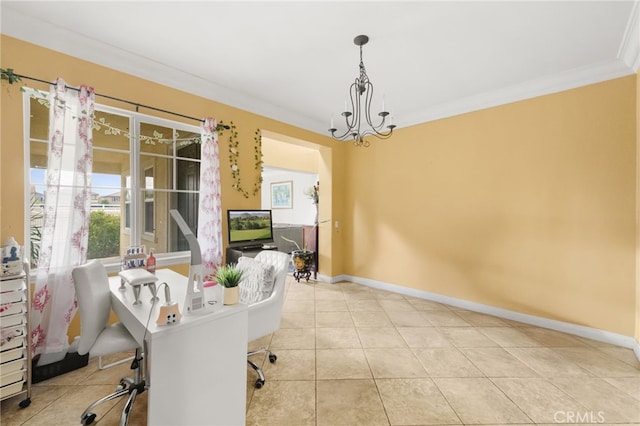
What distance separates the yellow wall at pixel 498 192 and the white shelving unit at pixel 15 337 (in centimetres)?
60

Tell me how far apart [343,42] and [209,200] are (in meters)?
2.19

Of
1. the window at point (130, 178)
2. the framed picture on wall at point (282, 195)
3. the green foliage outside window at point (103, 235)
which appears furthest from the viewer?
the framed picture on wall at point (282, 195)

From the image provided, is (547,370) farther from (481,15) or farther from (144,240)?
(144,240)

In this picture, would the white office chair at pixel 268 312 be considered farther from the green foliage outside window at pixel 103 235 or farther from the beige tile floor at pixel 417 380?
the green foliage outside window at pixel 103 235

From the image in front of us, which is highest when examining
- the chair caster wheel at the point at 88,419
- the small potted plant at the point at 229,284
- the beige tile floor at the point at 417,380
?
the small potted plant at the point at 229,284

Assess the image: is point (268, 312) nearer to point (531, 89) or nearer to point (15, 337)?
point (15, 337)

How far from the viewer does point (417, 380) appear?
2.05 m

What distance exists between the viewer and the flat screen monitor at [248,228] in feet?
10.8

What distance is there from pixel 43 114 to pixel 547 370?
4.87 m

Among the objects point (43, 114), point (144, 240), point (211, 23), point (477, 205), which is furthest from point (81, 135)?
point (477, 205)

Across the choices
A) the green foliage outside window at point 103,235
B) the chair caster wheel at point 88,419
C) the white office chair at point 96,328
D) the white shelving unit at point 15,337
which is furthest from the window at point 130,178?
the chair caster wheel at point 88,419

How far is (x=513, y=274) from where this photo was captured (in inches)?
125

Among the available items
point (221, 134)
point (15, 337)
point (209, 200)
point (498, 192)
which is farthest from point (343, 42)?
point (15, 337)

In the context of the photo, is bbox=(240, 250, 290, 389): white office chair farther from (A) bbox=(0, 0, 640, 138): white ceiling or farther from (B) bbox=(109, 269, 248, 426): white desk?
(A) bbox=(0, 0, 640, 138): white ceiling
